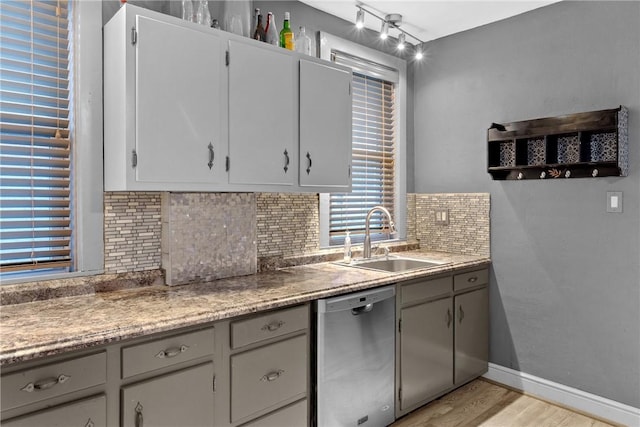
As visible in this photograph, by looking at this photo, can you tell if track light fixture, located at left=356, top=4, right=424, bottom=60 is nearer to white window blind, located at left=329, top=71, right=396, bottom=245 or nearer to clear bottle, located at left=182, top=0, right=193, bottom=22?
white window blind, located at left=329, top=71, right=396, bottom=245

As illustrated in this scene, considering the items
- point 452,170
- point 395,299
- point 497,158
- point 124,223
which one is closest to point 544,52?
point 497,158

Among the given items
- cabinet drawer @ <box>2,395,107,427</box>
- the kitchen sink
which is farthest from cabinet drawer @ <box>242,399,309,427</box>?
the kitchen sink

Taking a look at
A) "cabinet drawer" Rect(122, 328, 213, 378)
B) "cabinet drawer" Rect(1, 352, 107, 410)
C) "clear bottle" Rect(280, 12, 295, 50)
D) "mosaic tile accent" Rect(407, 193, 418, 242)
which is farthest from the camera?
"mosaic tile accent" Rect(407, 193, 418, 242)

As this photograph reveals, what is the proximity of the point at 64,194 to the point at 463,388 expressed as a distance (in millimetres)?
2812

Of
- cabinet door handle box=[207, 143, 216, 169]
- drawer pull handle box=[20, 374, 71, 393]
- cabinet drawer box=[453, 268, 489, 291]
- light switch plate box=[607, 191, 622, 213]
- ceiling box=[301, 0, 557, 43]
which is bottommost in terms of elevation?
drawer pull handle box=[20, 374, 71, 393]

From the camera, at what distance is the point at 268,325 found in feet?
6.31

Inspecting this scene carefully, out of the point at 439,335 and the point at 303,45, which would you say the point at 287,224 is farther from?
the point at 439,335

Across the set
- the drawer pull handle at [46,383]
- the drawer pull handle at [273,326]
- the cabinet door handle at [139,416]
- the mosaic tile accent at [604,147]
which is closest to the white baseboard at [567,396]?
the mosaic tile accent at [604,147]

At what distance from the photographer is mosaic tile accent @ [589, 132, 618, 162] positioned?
8.40 feet

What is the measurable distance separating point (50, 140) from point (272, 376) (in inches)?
57.8

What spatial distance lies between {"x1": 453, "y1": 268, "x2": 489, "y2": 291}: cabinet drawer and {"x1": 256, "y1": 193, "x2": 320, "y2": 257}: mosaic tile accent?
98cm

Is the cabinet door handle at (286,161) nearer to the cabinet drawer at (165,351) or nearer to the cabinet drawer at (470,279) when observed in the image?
the cabinet drawer at (165,351)

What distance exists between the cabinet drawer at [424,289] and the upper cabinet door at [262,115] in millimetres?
945

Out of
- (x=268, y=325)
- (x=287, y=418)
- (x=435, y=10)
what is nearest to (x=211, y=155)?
(x=268, y=325)
